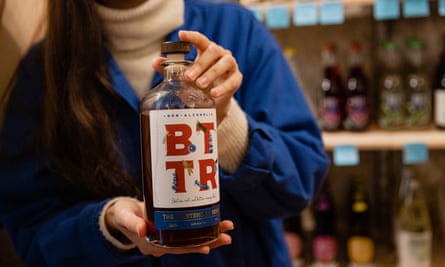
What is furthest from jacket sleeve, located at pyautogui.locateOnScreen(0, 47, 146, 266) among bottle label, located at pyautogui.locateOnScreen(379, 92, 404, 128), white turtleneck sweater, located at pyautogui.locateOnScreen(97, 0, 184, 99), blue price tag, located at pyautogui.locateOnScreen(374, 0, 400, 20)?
bottle label, located at pyautogui.locateOnScreen(379, 92, 404, 128)

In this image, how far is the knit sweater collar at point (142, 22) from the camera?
Result: 1.70ft

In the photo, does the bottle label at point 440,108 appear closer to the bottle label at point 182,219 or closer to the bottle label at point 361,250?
the bottle label at point 361,250

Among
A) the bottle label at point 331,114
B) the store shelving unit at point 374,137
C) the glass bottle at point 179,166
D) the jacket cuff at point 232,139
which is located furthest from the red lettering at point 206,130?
the bottle label at point 331,114

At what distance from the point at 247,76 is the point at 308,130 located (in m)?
0.17

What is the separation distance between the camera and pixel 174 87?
1.54 ft

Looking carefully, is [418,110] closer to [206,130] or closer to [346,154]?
[346,154]

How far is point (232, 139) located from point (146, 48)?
0.14 meters

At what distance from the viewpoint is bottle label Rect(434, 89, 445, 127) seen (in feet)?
4.29

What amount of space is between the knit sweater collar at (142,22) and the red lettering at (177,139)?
0.15 meters

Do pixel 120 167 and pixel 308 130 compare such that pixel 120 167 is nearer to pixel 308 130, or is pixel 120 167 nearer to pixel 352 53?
pixel 308 130

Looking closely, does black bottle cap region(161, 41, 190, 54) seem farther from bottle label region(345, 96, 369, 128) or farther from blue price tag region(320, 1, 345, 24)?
bottle label region(345, 96, 369, 128)

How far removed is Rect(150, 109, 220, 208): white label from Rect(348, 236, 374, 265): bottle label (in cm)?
108

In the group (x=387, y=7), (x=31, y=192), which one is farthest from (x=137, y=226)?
(x=387, y=7)

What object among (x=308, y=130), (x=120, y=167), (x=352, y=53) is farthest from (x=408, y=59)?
(x=120, y=167)
